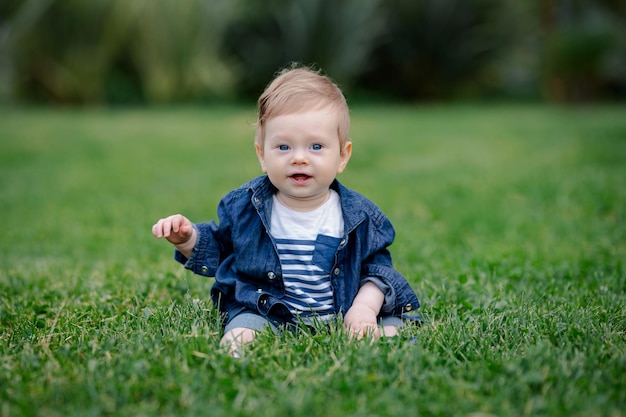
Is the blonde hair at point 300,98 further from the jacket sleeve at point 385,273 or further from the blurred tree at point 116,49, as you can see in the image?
the blurred tree at point 116,49

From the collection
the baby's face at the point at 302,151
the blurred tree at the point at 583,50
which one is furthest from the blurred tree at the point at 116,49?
the baby's face at the point at 302,151

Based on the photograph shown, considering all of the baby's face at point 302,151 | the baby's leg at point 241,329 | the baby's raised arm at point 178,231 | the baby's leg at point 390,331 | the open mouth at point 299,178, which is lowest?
the baby's leg at point 390,331

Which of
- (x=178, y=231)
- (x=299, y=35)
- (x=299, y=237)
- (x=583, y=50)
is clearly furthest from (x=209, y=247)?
(x=583, y=50)

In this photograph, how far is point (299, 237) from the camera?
9.73 feet

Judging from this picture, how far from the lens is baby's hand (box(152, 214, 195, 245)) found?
9.13 ft

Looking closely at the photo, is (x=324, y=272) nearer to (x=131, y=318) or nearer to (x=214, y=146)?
(x=131, y=318)

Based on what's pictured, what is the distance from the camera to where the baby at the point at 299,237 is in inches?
112

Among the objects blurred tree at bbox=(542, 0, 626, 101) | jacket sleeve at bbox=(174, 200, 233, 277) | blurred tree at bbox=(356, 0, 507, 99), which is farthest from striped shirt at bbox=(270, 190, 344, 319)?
blurred tree at bbox=(356, 0, 507, 99)

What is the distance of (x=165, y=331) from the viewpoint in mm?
2793

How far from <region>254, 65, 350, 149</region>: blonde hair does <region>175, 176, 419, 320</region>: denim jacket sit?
30 centimetres

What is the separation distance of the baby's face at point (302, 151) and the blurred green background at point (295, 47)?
13.2m

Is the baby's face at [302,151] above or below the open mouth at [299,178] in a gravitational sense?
above

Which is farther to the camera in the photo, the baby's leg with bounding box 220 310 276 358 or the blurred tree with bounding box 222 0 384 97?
the blurred tree with bounding box 222 0 384 97

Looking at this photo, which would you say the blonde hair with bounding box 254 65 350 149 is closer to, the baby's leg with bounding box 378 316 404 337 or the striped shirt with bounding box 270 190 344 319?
the striped shirt with bounding box 270 190 344 319
